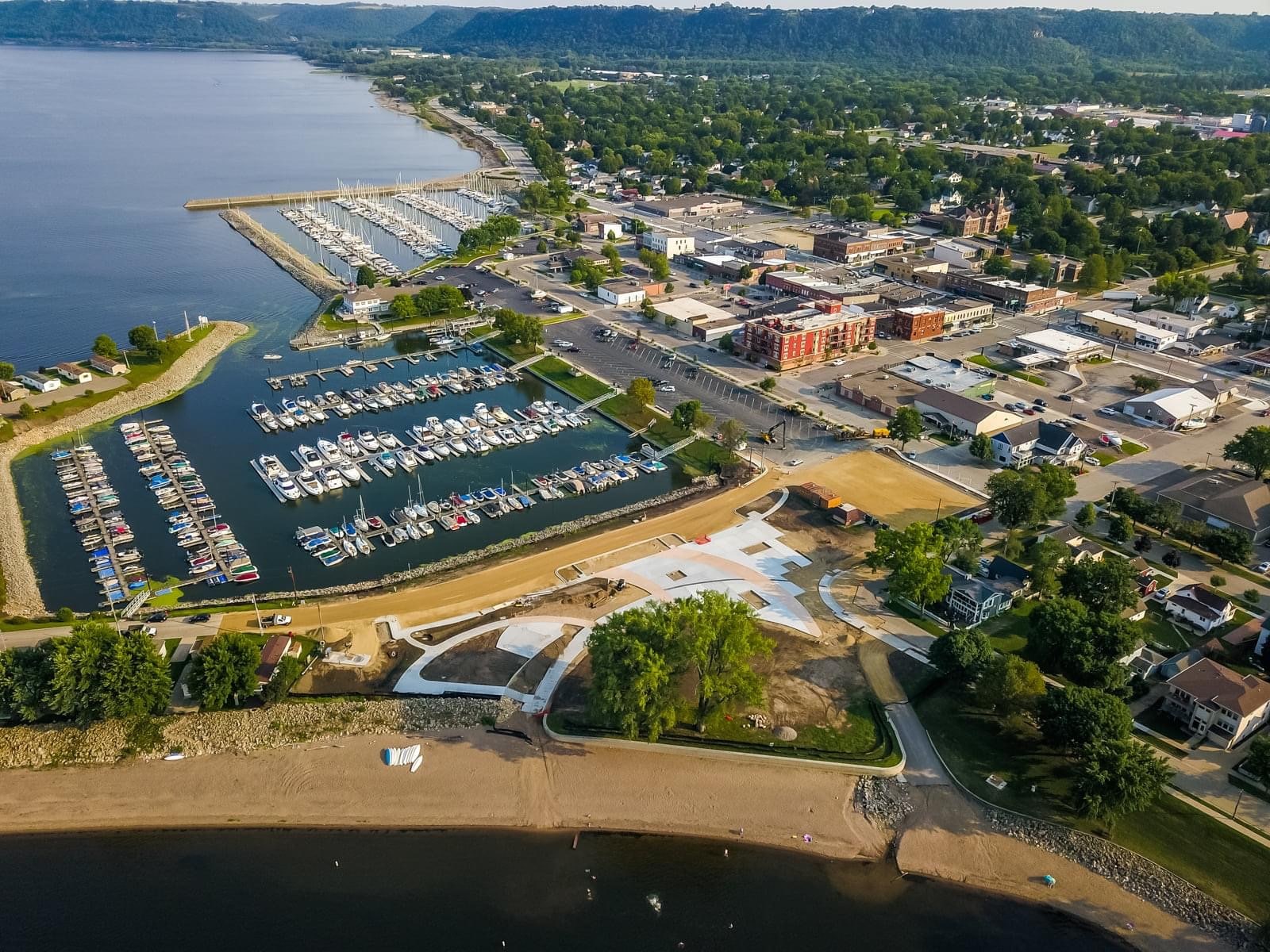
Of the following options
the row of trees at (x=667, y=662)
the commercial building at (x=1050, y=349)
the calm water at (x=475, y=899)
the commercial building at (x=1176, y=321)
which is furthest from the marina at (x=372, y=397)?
the commercial building at (x=1176, y=321)

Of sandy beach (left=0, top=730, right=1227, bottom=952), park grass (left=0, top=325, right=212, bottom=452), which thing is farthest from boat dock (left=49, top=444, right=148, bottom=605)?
sandy beach (left=0, top=730, right=1227, bottom=952)

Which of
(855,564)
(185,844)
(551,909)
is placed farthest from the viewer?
(855,564)

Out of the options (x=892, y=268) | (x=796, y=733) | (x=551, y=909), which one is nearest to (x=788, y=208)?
(x=892, y=268)

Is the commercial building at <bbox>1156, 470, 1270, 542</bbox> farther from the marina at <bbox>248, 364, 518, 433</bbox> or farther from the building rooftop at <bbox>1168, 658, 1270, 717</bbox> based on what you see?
the marina at <bbox>248, 364, 518, 433</bbox>

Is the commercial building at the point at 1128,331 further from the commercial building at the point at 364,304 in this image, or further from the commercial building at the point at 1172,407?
the commercial building at the point at 364,304

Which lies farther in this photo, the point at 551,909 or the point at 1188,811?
the point at 1188,811

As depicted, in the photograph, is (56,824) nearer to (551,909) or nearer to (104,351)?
(551,909)

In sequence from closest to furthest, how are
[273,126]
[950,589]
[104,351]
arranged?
[950,589], [104,351], [273,126]
